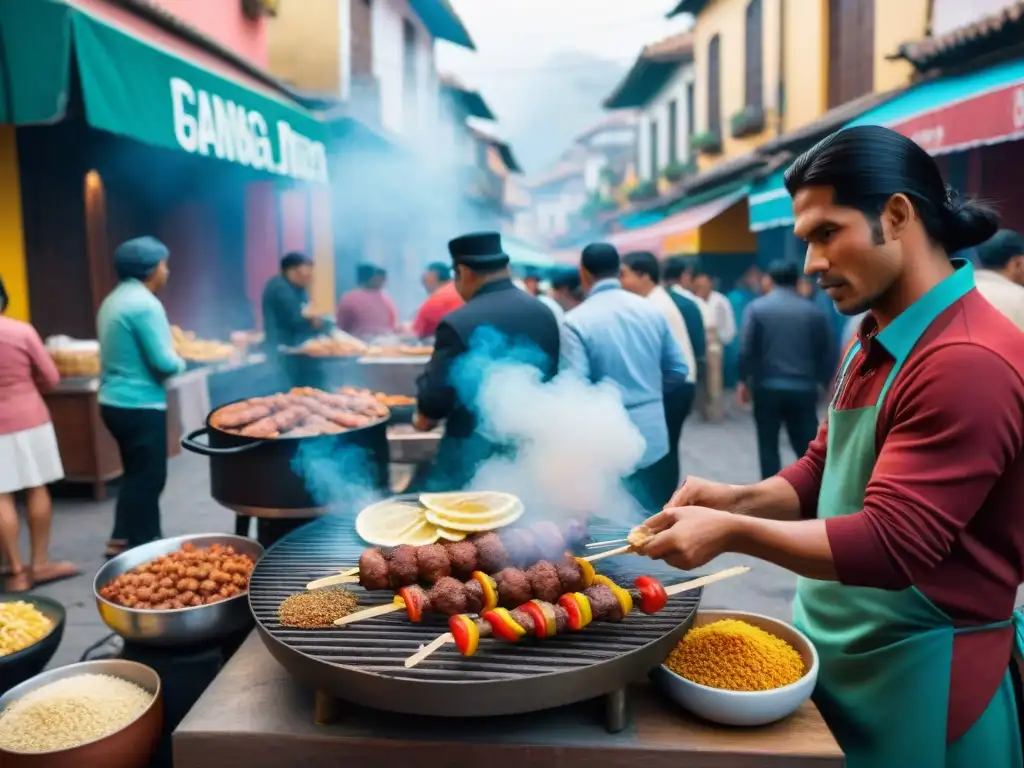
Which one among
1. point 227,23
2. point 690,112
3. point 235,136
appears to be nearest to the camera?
point 235,136

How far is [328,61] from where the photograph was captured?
1605cm

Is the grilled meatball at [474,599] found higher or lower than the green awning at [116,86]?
lower

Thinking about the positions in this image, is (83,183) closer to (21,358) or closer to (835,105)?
(21,358)

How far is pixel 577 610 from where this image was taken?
7.44 ft

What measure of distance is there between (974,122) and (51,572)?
8069 millimetres

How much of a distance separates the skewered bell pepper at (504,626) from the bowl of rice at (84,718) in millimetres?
1328

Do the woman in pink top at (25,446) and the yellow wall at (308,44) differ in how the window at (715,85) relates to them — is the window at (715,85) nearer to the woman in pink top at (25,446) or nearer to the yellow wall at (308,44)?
the yellow wall at (308,44)

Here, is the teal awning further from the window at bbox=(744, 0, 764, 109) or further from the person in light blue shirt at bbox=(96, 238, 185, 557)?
the person in light blue shirt at bbox=(96, 238, 185, 557)

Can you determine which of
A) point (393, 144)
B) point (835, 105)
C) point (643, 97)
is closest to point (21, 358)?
point (393, 144)

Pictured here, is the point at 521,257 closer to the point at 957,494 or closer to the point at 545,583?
the point at 545,583

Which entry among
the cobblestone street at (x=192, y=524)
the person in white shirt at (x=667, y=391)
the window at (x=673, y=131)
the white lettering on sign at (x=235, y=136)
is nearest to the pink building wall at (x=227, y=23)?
the white lettering on sign at (x=235, y=136)

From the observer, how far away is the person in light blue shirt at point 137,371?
18.4 feet

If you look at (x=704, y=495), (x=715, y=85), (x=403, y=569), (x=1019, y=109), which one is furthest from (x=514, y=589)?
(x=715, y=85)

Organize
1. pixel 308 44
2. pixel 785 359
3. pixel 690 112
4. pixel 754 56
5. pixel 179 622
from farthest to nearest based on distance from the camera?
pixel 690 112
pixel 754 56
pixel 308 44
pixel 785 359
pixel 179 622
